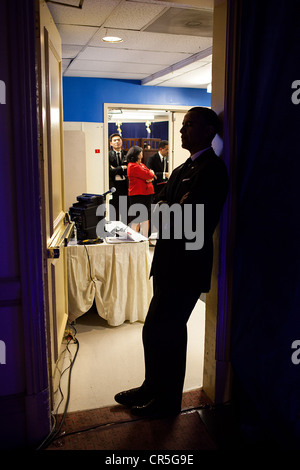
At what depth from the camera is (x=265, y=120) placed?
173cm

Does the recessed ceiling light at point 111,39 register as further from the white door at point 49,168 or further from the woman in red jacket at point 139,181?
the woman in red jacket at point 139,181

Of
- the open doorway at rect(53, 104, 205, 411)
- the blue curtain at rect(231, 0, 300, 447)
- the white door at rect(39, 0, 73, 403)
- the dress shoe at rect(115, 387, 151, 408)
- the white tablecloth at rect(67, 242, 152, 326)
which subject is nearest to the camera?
the blue curtain at rect(231, 0, 300, 447)

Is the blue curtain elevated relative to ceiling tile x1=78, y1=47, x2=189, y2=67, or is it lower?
lower

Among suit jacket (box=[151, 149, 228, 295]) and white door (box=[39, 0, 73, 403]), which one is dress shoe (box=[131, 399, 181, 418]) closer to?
white door (box=[39, 0, 73, 403])

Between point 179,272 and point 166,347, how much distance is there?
0.45 m

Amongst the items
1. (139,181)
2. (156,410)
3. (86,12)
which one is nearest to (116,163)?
(139,181)

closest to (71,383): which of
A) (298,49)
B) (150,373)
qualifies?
(150,373)

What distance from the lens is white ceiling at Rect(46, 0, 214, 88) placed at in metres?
2.94

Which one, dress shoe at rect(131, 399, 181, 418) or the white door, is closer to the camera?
the white door

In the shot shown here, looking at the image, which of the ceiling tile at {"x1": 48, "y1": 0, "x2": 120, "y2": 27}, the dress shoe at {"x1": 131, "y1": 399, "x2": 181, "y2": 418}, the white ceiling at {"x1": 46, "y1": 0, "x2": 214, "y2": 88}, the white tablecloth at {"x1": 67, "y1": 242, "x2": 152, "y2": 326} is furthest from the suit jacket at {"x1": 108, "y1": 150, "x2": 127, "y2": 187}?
the dress shoe at {"x1": 131, "y1": 399, "x2": 181, "y2": 418}

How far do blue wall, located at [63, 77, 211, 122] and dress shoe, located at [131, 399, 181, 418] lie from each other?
445 cm

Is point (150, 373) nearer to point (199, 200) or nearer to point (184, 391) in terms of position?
point (184, 391)

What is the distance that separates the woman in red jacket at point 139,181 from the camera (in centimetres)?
579
